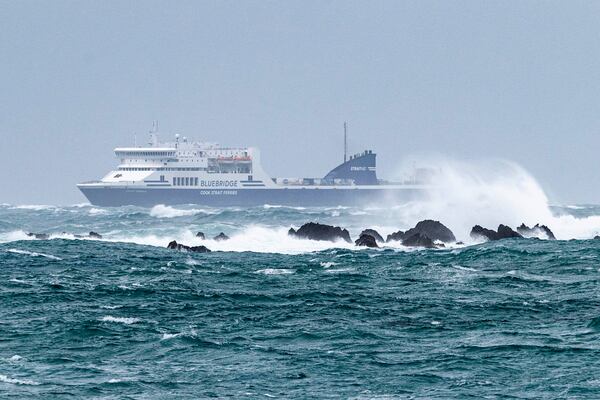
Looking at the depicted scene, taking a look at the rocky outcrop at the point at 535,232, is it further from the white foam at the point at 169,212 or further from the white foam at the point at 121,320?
the white foam at the point at 169,212

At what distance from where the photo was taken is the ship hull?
481 feet

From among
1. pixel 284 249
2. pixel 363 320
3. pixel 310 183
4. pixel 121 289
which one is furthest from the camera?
pixel 310 183

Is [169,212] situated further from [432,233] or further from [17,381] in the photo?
[17,381]

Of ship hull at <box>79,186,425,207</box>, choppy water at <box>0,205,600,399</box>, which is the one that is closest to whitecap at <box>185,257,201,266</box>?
choppy water at <box>0,205,600,399</box>

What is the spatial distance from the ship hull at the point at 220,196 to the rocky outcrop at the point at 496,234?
78902 mm

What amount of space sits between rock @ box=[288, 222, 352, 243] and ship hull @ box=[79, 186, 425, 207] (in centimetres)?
7723

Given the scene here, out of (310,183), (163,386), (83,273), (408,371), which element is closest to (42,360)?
(163,386)

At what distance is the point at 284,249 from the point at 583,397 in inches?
1651

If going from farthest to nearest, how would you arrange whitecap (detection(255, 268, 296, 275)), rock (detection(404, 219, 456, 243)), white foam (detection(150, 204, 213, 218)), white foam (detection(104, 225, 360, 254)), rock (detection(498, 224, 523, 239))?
white foam (detection(150, 204, 213, 218)) → rock (detection(404, 219, 456, 243)) → rock (detection(498, 224, 523, 239)) → white foam (detection(104, 225, 360, 254)) → whitecap (detection(255, 268, 296, 275))

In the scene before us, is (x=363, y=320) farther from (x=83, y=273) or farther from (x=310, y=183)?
(x=310, y=183)

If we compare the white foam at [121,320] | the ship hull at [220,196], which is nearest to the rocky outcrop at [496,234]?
the white foam at [121,320]

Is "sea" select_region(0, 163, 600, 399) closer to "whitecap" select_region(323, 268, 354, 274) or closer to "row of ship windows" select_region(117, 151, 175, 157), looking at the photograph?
"whitecap" select_region(323, 268, 354, 274)

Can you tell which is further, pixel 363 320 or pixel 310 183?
pixel 310 183

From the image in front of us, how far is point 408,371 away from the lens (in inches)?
964
